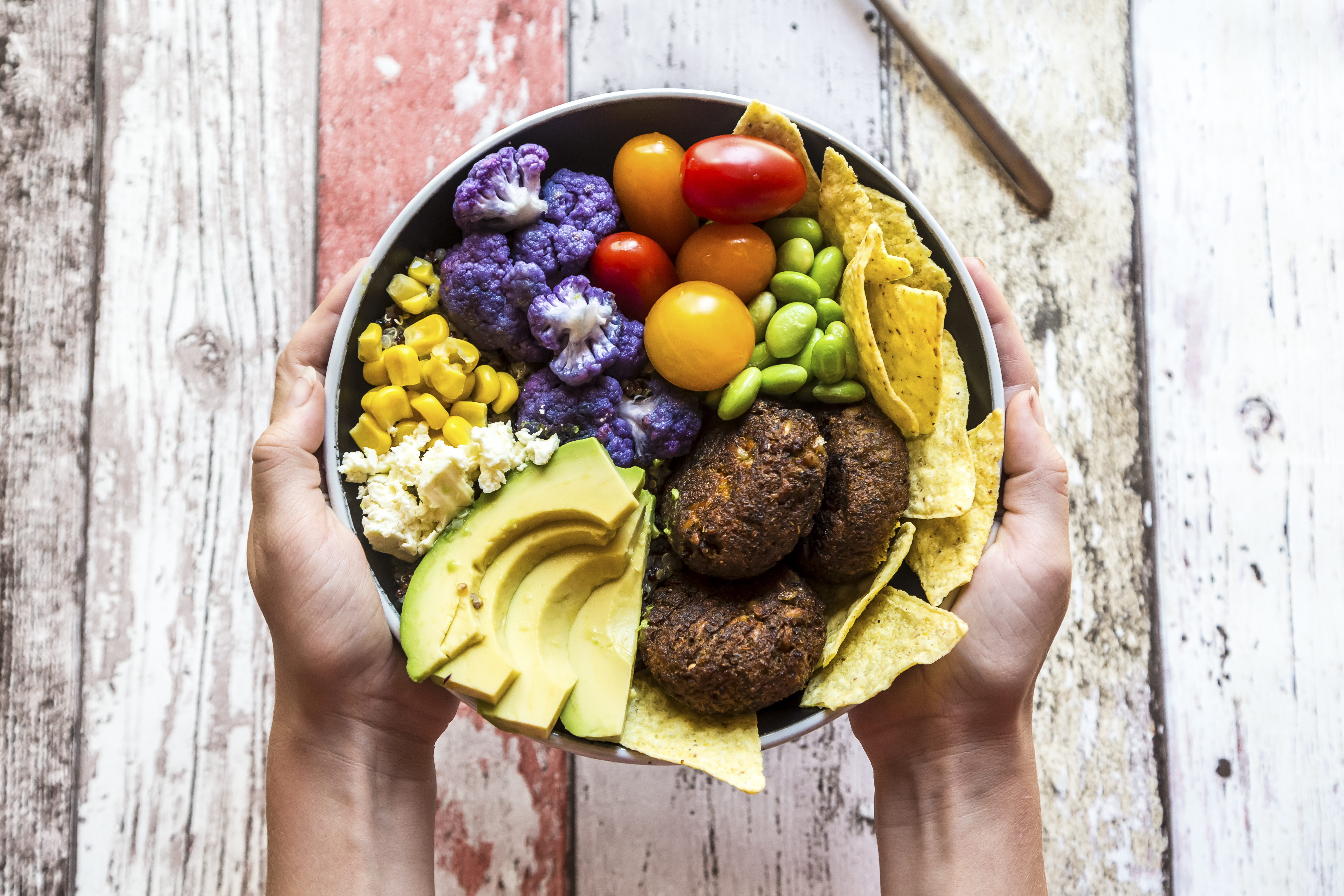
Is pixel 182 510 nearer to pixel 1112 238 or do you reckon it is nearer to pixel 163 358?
pixel 163 358

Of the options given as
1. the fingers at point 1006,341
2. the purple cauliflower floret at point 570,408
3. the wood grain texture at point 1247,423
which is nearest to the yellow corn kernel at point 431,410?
the purple cauliflower floret at point 570,408

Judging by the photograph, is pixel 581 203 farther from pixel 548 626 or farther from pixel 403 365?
pixel 548 626

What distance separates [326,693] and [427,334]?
28.5 inches

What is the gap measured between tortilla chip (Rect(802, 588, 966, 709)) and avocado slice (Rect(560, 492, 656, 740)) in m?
0.36

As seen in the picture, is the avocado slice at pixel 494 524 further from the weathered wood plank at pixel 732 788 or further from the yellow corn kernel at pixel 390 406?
the weathered wood plank at pixel 732 788

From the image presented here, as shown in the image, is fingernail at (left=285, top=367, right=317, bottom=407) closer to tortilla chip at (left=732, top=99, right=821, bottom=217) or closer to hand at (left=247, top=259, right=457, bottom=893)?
hand at (left=247, top=259, right=457, bottom=893)

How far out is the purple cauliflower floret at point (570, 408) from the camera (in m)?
1.74

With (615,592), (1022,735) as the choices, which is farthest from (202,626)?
(1022,735)

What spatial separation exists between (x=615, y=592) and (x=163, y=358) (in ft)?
4.29

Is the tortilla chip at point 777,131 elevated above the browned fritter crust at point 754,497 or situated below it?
above

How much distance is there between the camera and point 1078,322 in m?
2.27

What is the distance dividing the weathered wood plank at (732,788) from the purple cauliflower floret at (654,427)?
83 cm

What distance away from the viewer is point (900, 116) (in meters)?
2.24

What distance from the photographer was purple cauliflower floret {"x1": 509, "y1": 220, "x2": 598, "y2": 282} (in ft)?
5.71
